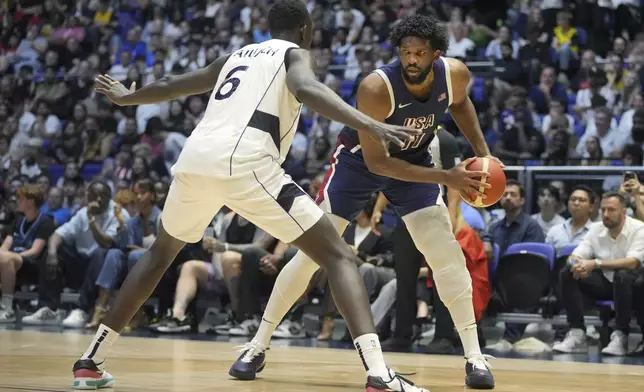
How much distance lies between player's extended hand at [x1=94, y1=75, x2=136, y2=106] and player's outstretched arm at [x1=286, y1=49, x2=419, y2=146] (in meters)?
0.97

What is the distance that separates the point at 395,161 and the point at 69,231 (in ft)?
21.7

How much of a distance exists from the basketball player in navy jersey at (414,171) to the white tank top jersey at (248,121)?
463 millimetres

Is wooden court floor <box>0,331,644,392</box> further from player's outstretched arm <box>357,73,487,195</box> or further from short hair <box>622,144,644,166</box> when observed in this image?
short hair <box>622,144,644,166</box>

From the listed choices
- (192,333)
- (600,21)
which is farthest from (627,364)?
(600,21)

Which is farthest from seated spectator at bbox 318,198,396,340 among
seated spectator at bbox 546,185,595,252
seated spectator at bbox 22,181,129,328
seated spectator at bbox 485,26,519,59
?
seated spectator at bbox 485,26,519,59

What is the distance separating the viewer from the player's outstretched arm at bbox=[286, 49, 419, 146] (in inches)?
155

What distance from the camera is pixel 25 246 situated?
1103 centimetres

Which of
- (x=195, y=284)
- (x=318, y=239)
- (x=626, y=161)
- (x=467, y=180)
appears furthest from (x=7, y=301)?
(x=467, y=180)

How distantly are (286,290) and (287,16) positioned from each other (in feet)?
5.12

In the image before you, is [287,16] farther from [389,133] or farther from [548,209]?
[548,209]

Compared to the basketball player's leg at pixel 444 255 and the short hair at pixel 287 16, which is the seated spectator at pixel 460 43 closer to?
the basketball player's leg at pixel 444 255

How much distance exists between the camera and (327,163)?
37.6ft

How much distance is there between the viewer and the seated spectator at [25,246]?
35.3ft

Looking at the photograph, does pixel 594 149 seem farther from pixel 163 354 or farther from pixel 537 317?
pixel 163 354
